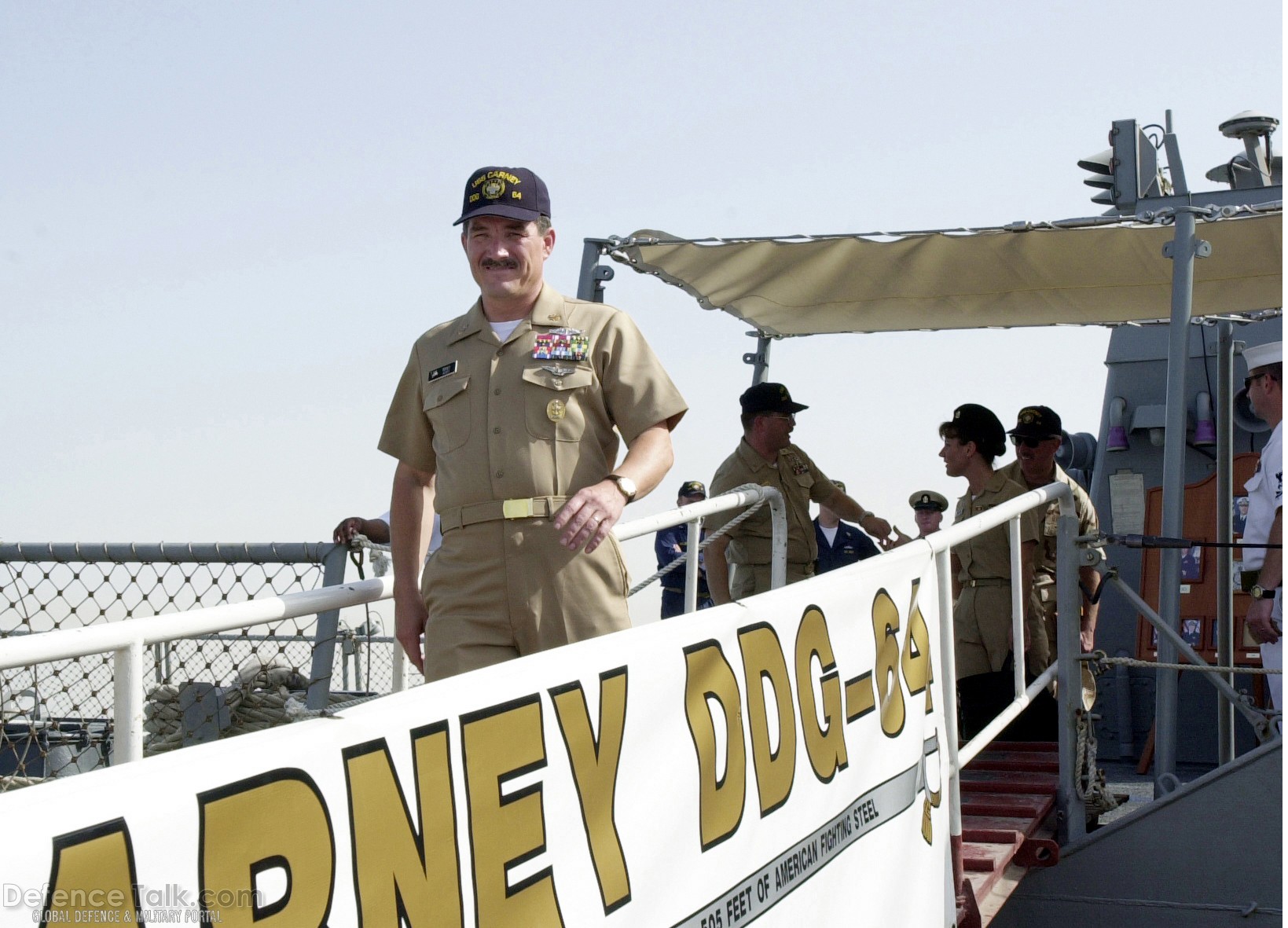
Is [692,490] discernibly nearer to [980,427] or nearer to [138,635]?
[980,427]

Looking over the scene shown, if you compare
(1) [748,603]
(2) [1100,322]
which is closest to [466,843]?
(1) [748,603]

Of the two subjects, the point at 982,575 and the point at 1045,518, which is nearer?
the point at 982,575

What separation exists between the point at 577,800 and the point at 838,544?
610cm

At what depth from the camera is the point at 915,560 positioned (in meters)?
3.57

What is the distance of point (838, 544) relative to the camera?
8.09m

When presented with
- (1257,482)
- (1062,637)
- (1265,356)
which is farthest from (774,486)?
(1265,356)

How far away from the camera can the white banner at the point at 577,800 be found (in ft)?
4.75

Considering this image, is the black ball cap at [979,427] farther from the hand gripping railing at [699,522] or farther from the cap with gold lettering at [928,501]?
the cap with gold lettering at [928,501]

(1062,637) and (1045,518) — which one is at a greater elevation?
(1045,518)

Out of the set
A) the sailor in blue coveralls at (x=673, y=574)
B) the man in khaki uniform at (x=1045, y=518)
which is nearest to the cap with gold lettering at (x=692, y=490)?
the sailor in blue coveralls at (x=673, y=574)

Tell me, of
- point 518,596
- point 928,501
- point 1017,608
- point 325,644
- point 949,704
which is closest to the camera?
point 518,596

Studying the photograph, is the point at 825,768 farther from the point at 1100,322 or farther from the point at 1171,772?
the point at 1100,322

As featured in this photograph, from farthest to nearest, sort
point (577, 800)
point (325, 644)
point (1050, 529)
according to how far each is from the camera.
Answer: point (1050, 529)
point (325, 644)
point (577, 800)

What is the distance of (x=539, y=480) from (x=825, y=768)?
856 mm
